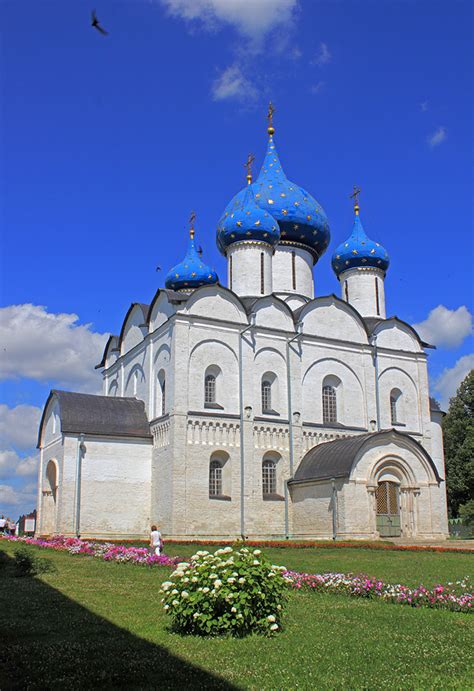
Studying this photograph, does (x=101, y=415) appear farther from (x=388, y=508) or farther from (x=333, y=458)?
(x=388, y=508)

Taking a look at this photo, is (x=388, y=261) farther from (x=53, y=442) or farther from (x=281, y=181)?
(x=53, y=442)

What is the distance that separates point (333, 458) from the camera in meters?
22.4

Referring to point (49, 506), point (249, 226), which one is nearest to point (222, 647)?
point (49, 506)

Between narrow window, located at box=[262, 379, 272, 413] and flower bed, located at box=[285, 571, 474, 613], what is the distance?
560 inches

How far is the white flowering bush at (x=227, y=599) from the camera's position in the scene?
20.8 ft

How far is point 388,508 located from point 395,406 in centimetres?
556

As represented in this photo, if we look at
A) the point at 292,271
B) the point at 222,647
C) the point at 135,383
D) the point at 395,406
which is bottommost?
the point at 222,647

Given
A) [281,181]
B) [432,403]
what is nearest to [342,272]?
[281,181]

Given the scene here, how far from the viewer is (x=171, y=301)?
23.4 m

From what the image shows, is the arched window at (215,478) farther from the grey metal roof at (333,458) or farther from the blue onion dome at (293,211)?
the blue onion dome at (293,211)

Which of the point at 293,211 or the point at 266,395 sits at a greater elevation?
the point at 293,211

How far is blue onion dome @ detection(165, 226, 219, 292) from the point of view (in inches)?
1165

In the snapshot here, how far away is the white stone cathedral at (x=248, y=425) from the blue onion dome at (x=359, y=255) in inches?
119

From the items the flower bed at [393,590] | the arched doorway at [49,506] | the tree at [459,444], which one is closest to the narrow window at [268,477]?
the arched doorway at [49,506]
